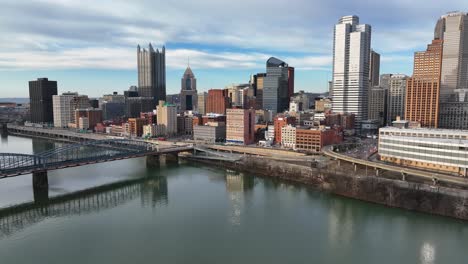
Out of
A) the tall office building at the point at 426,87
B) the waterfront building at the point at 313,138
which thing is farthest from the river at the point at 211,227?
the tall office building at the point at 426,87

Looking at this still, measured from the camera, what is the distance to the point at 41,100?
294 ft

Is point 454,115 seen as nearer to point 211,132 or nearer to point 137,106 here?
point 211,132

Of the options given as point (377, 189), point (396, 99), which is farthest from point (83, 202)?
point (396, 99)

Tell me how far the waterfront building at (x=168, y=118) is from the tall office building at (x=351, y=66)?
1218 inches

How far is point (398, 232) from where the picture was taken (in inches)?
733

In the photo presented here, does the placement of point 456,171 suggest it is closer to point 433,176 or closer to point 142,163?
point 433,176

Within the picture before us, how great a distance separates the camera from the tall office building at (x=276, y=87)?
92.8 m

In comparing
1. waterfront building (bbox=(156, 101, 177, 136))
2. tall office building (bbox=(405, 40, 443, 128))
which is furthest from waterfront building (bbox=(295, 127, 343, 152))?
waterfront building (bbox=(156, 101, 177, 136))

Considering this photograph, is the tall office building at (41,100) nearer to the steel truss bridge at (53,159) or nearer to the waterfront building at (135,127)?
the waterfront building at (135,127)

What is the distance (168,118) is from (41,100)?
4941cm

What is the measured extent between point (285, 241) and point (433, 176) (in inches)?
463

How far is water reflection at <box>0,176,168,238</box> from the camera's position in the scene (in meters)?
20.5

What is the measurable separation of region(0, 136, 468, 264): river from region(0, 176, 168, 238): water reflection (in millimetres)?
64

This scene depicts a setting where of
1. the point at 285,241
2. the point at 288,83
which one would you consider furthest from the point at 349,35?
the point at 285,241
